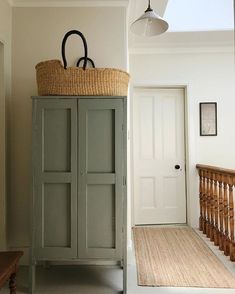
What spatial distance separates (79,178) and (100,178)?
0.57ft

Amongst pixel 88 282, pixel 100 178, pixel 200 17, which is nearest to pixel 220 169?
pixel 100 178

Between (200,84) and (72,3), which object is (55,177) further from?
(200,84)

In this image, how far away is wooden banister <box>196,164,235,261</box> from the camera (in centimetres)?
279

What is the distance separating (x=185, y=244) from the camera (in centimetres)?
324

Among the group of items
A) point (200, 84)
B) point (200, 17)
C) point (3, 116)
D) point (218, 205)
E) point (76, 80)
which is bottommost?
point (218, 205)

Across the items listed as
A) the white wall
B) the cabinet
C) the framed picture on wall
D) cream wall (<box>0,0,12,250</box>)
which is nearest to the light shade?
the cabinet

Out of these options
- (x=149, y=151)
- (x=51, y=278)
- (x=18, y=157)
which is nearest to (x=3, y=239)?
(x=51, y=278)

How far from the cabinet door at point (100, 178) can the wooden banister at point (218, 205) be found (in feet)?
4.23

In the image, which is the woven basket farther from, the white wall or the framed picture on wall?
the framed picture on wall

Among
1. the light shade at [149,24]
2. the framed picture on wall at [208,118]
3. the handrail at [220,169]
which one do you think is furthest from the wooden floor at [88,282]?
the light shade at [149,24]

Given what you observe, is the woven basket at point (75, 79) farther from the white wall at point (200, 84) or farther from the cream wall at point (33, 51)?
the white wall at point (200, 84)

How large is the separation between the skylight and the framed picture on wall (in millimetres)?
1045

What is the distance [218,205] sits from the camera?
3.11 m

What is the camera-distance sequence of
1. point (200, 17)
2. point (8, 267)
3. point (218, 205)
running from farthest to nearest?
point (200, 17), point (218, 205), point (8, 267)
